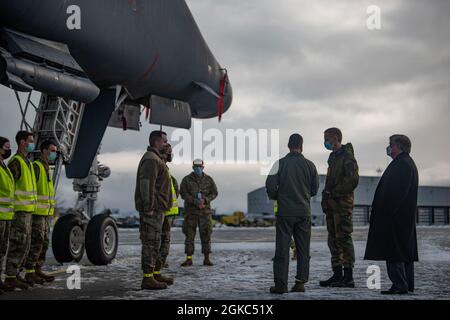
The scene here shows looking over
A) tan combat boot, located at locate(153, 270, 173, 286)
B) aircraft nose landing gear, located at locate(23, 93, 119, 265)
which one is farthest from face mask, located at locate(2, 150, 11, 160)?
tan combat boot, located at locate(153, 270, 173, 286)

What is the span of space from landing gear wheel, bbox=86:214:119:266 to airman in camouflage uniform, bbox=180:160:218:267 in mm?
1500

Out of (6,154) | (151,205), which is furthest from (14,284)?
(151,205)

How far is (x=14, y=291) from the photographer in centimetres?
642

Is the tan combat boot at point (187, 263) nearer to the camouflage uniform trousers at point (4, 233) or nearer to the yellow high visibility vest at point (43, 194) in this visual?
the yellow high visibility vest at point (43, 194)

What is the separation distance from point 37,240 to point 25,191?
39.4 inches

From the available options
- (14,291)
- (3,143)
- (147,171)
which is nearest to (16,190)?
(3,143)

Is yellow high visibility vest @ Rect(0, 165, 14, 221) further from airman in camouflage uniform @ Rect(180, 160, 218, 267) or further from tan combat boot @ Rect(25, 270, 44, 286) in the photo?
airman in camouflage uniform @ Rect(180, 160, 218, 267)

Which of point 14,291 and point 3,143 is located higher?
point 3,143

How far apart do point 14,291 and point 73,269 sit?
2.40 m

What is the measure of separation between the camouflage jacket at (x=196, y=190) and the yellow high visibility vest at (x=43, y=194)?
3.10 metres

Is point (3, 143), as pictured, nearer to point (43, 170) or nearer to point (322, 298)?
point (43, 170)

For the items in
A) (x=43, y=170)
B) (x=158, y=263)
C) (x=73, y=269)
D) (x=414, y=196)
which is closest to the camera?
(x=414, y=196)

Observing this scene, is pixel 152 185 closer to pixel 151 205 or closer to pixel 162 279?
pixel 151 205

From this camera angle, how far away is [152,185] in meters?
6.43
